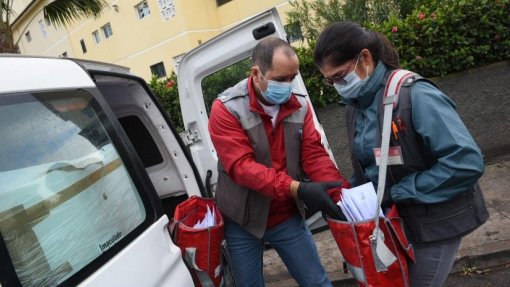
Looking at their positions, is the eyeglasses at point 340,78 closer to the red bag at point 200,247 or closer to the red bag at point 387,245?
the red bag at point 387,245

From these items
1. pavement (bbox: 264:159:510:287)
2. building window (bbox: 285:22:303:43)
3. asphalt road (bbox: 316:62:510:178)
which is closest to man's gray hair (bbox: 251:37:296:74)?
pavement (bbox: 264:159:510:287)

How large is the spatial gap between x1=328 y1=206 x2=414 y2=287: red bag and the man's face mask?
2.22 feet

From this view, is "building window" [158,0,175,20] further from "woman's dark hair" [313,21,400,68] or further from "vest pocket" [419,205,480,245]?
"vest pocket" [419,205,480,245]

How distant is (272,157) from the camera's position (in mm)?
1926

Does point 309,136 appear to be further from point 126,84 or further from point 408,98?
point 126,84

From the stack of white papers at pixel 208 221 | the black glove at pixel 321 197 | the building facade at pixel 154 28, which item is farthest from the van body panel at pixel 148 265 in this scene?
the building facade at pixel 154 28

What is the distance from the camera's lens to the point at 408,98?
1361mm

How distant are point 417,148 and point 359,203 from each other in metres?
0.30

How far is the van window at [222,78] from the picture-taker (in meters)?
3.06

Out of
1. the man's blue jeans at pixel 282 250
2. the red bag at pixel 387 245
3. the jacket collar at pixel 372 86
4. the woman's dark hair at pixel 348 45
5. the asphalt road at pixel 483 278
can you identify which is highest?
the woman's dark hair at pixel 348 45

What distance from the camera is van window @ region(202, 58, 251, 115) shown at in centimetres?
306

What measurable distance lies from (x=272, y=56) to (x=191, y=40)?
Answer: 55.9 feet

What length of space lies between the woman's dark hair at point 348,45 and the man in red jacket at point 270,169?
0.30m

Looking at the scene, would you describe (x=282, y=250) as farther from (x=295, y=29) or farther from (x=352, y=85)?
(x=295, y=29)
